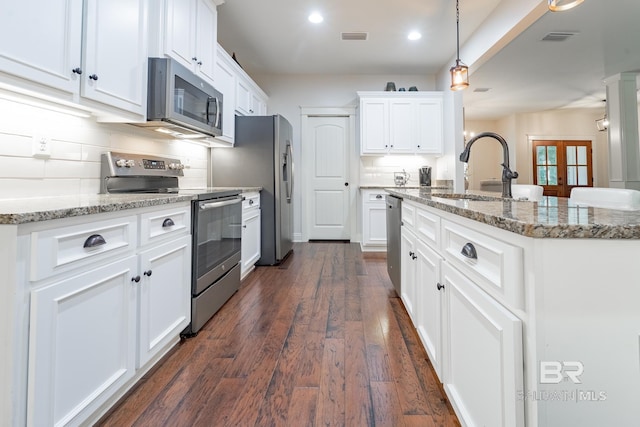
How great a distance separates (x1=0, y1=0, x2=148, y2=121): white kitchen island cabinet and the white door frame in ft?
11.0

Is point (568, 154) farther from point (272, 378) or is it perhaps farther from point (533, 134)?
point (272, 378)

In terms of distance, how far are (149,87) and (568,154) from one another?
371 inches

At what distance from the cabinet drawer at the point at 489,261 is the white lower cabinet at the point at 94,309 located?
126cm

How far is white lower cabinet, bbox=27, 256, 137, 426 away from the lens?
0.93m

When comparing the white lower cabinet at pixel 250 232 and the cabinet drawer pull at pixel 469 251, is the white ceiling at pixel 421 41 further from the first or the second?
the cabinet drawer pull at pixel 469 251

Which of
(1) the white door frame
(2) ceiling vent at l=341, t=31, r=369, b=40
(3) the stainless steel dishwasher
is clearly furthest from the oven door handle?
(1) the white door frame

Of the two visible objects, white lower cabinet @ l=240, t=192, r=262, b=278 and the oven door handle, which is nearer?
the oven door handle

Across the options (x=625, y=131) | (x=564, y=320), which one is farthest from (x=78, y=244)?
(x=625, y=131)

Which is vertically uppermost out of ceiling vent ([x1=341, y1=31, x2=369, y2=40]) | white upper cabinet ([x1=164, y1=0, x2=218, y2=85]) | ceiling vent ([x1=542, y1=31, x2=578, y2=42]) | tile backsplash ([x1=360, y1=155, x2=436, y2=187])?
ceiling vent ([x1=341, y1=31, x2=369, y2=40])

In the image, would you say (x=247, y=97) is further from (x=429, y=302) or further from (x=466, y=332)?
(x=466, y=332)

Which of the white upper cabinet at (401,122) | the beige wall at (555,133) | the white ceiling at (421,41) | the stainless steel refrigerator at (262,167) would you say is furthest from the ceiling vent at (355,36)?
the beige wall at (555,133)

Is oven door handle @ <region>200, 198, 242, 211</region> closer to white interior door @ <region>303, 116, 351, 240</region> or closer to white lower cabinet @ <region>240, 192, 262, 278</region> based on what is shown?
white lower cabinet @ <region>240, 192, 262, 278</region>

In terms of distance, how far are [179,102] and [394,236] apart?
1.82 metres

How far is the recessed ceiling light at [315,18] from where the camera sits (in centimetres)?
329
